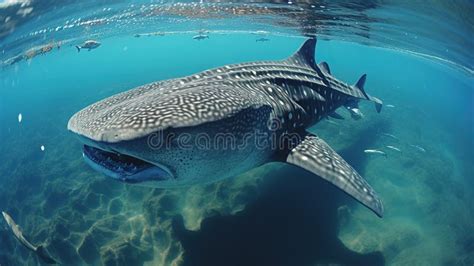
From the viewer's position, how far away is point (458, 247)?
6906 millimetres

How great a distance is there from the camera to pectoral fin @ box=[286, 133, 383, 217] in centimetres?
466

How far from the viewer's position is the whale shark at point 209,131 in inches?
127

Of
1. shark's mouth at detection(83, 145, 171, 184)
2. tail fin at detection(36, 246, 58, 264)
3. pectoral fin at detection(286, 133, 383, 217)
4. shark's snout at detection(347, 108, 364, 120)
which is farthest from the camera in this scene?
shark's snout at detection(347, 108, 364, 120)

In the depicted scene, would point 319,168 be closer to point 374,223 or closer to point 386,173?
point 374,223

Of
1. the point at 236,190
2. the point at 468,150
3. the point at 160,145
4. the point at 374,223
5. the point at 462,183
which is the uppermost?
the point at 160,145

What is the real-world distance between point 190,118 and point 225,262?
330 cm

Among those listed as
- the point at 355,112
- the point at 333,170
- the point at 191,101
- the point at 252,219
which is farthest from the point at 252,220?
the point at 355,112

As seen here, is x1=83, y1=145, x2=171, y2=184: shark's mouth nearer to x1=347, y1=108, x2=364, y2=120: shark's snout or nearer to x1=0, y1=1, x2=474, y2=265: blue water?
x1=0, y1=1, x2=474, y2=265: blue water

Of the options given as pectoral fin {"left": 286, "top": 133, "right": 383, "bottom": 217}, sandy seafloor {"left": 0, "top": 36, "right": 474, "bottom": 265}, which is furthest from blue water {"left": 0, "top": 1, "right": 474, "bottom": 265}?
pectoral fin {"left": 286, "top": 133, "right": 383, "bottom": 217}

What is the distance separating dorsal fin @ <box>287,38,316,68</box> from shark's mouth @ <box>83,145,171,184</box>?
17.1 feet

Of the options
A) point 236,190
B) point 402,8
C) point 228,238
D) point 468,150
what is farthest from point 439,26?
point 228,238

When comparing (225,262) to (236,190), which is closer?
(225,262)

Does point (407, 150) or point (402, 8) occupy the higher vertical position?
point (402, 8)

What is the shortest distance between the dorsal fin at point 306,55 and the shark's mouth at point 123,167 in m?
5.20
